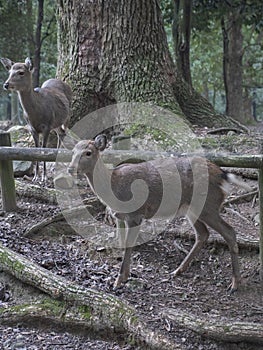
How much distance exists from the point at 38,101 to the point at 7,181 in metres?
1.63

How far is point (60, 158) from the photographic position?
5227 mm

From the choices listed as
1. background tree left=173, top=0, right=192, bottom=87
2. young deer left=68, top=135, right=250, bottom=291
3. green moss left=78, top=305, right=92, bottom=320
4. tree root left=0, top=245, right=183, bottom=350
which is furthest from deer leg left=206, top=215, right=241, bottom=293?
background tree left=173, top=0, right=192, bottom=87

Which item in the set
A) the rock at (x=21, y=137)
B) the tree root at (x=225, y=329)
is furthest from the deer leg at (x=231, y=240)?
the rock at (x=21, y=137)

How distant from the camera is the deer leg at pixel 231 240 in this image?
4.91 meters

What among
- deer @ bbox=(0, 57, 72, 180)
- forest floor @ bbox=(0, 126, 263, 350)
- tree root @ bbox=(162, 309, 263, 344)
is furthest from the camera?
deer @ bbox=(0, 57, 72, 180)

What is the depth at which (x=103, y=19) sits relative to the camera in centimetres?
828

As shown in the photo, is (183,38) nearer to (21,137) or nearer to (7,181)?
(21,137)

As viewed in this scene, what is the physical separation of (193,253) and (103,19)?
4.48m

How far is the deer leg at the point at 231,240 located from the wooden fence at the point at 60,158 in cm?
22

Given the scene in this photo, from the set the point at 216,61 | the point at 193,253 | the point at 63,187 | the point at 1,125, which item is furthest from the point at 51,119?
the point at 216,61

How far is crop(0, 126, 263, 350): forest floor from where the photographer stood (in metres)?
4.29

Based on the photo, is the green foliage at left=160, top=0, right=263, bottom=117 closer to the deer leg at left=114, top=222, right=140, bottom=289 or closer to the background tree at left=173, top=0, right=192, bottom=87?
the background tree at left=173, top=0, right=192, bottom=87

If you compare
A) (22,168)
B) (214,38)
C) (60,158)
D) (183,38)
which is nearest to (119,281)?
(60,158)

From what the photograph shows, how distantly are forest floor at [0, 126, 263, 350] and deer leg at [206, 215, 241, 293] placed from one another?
101 millimetres
